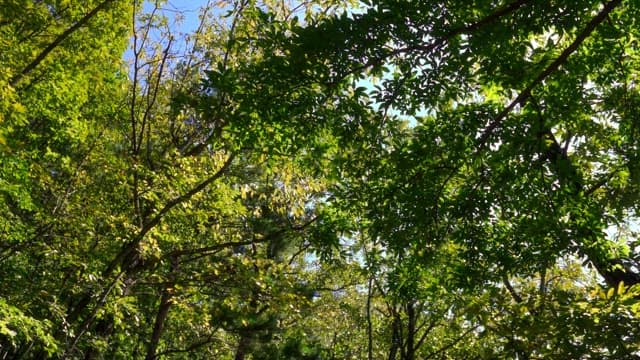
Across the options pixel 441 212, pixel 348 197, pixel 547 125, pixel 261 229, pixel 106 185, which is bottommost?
pixel 441 212

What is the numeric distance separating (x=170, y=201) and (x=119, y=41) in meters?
3.28

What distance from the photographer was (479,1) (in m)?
3.02

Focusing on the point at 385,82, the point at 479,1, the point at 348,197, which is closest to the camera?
the point at 479,1

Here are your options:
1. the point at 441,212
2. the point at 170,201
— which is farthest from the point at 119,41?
the point at 441,212

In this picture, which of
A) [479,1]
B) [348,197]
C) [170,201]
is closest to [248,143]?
[348,197]

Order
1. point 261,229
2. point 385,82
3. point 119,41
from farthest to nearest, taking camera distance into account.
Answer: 1. point 261,229
2. point 119,41
3. point 385,82

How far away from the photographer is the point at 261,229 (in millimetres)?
10414

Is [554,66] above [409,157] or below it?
above

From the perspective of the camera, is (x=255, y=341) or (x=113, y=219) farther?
(x=255, y=341)

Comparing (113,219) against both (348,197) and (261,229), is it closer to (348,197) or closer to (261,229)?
(348,197)

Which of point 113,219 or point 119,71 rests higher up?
point 119,71

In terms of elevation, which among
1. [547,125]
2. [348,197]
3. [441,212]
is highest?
[547,125]

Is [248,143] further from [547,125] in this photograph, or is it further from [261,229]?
[261,229]

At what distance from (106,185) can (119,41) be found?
2491mm
